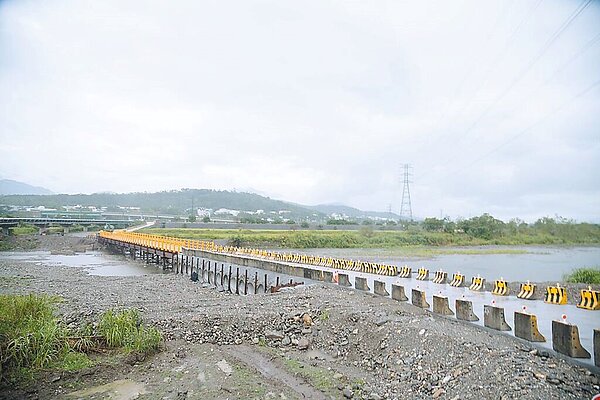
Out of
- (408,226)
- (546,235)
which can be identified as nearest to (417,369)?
(546,235)

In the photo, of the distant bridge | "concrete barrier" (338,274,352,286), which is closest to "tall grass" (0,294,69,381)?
"concrete barrier" (338,274,352,286)

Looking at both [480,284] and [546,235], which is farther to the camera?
[546,235]

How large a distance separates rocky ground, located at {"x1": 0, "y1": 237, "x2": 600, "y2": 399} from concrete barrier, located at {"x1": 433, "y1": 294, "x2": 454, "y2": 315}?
1.04 ft

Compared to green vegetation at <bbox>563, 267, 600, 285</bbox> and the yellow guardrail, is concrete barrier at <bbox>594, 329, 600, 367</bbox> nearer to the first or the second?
the yellow guardrail

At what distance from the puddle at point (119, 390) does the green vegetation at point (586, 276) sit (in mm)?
23718

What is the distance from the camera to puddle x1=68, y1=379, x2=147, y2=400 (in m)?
7.99

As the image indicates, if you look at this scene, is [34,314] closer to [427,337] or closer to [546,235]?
[427,337]

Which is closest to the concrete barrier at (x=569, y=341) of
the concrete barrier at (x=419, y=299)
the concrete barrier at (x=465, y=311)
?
the concrete barrier at (x=465, y=311)

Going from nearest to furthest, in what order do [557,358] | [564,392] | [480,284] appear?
[564,392] < [557,358] < [480,284]

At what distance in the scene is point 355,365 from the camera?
9.66 meters

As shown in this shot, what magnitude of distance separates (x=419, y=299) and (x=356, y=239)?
148ft

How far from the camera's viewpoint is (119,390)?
8.26 meters

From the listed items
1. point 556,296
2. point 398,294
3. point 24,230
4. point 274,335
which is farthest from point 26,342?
point 24,230

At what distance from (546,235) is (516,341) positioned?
139 feet
